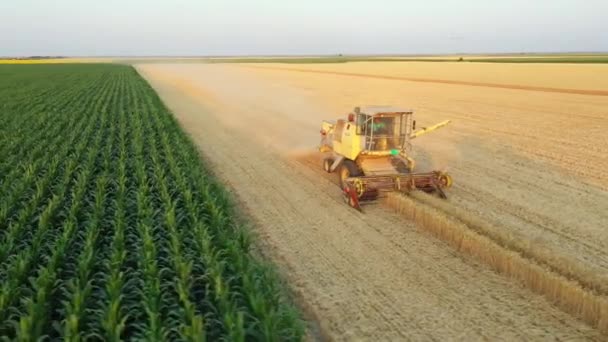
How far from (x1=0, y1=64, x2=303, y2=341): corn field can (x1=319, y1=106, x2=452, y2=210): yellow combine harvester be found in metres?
3.04

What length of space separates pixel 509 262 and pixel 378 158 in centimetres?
458

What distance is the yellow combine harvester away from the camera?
10.4 meters

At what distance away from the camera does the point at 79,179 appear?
9961mm

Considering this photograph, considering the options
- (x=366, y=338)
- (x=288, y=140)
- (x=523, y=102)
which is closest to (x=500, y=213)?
(x=366, y=338)

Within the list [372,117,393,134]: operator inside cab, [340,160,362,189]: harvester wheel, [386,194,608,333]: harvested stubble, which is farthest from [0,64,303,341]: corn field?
[372,117,393,134]: operator inside cab

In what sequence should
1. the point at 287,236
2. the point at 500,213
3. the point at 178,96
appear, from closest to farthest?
the point at 287,236 → the point at 500,213 → the point at 178,96

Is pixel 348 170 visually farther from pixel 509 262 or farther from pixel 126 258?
pixel 126 258

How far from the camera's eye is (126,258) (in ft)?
21.7

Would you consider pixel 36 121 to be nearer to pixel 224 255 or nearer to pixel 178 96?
pixel 224 255

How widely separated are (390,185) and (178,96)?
1193 inches

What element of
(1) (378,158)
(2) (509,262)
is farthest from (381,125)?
(2) (509,262)

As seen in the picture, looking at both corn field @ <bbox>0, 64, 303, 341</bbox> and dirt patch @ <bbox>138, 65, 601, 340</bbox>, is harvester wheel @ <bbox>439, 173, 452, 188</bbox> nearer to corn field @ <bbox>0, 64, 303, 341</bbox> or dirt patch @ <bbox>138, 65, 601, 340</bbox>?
dirt patch @ <bbox>138, 65, 601, 340</bbox>

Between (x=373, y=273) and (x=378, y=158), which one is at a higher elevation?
(x=378, y=158)

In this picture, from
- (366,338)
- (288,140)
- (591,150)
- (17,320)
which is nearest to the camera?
(17,320)
